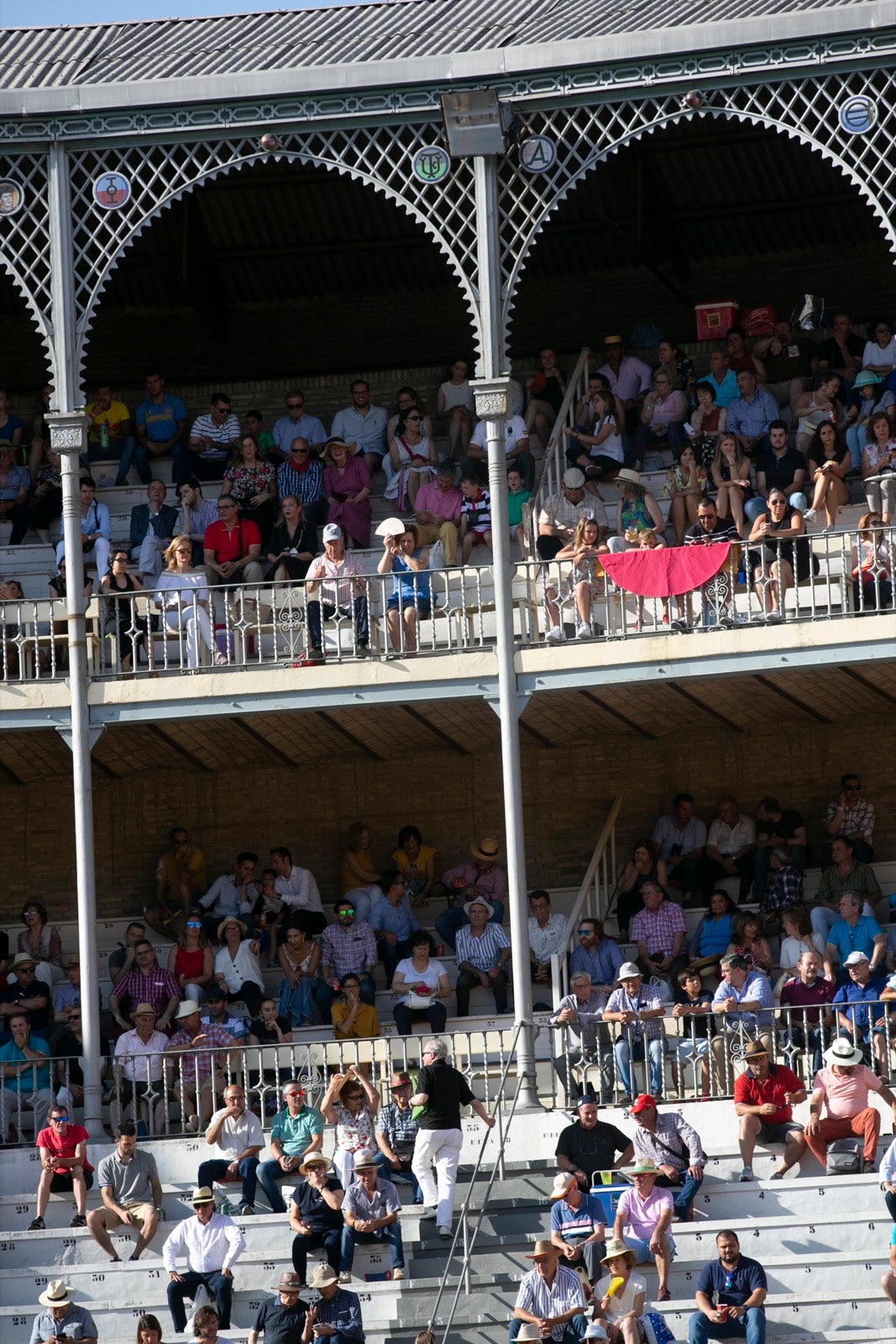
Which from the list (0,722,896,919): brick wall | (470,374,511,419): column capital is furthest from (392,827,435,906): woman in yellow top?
(470,374,511,419): column capital

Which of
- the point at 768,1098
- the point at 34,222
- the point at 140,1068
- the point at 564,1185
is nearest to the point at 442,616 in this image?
the point at 140,1068

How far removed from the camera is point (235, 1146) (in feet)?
60.1

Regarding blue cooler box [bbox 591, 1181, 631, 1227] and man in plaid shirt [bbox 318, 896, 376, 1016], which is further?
man in plaid shirt [bbox 318, 896, 376, 1016]

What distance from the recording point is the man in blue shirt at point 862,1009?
1794 centimetres

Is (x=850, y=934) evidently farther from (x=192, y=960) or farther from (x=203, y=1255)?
(x=203, y=1255)

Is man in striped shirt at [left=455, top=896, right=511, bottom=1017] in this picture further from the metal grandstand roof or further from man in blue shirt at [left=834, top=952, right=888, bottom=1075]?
the metal grandstand roof

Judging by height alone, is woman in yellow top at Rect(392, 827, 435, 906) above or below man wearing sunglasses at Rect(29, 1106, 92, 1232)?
above

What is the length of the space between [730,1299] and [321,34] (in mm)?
11902

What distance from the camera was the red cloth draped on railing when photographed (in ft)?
64.2

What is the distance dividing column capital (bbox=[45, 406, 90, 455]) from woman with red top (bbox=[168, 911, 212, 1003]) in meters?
4.10

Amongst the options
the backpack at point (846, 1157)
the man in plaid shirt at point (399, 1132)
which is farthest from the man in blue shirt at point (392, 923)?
the backpack at point (846, 1157)

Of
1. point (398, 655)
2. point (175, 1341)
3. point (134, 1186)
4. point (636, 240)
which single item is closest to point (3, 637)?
point (398, 655)

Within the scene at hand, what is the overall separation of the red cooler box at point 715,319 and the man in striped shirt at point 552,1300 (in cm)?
1115

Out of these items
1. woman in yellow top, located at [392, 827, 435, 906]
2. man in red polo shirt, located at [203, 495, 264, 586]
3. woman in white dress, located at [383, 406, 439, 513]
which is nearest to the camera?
man in red polo shirt, located at [203, 495, 264, 586]
